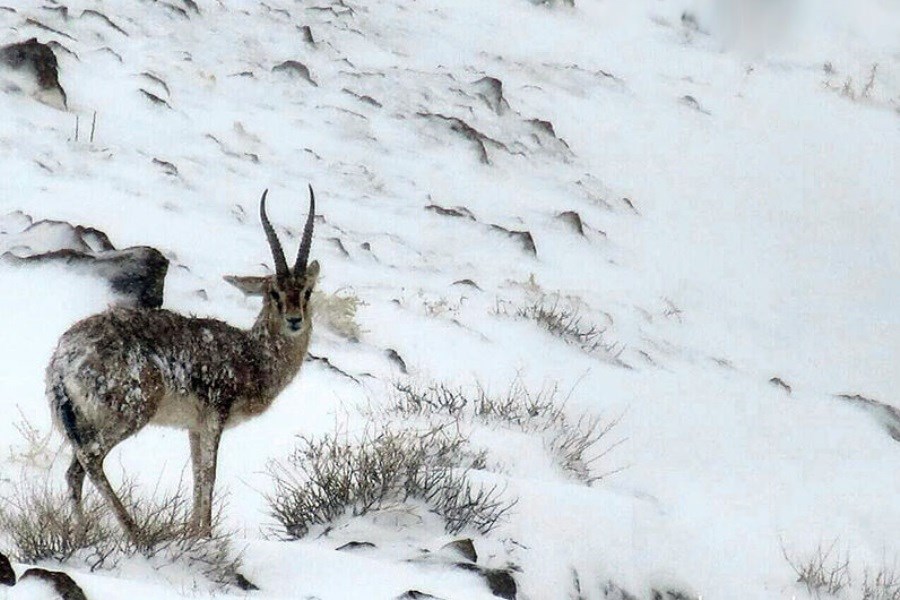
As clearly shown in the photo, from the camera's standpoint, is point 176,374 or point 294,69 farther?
point 294,69

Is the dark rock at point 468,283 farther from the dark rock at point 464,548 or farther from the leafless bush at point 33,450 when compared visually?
the dark rock at point 464,548

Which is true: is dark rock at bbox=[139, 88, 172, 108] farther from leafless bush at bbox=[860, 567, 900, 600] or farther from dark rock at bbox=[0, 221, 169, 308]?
leafless bush at bbox=[860, 567, 900, 600]

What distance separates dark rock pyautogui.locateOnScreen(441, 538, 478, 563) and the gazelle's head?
1134 mm

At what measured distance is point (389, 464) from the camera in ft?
16.8

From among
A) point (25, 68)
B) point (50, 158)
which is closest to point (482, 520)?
point (50, 158)

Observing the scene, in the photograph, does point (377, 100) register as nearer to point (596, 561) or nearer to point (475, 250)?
point (475, 250)

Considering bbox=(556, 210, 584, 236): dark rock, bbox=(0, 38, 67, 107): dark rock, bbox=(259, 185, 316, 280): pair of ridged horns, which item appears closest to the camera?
bbox=(259, 185, 316, 280): pair of ridged horns

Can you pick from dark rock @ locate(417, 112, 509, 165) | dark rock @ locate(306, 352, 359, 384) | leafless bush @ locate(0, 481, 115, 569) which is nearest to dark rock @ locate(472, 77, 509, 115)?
dark rock @ locate(417, 112, 509, 165)

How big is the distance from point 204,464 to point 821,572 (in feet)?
9.47

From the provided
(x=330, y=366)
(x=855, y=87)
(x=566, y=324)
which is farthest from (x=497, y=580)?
(x=855, y=87)

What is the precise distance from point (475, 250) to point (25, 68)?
3.81 metres

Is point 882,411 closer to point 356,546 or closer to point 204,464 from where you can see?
point 356,546

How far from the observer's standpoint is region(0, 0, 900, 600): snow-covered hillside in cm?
561

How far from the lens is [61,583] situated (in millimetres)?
3482
